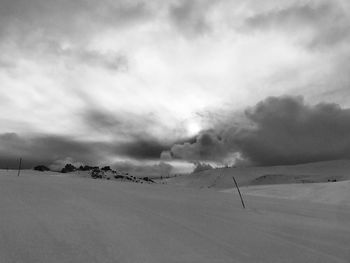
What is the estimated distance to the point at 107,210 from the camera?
5.19 m

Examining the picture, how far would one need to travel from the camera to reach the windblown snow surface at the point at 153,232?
323 cm

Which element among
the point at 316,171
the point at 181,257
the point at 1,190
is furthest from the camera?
the point at 316,171

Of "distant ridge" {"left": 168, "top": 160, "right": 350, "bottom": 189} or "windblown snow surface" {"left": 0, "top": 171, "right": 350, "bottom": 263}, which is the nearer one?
"windblown snow surface" {"left": 0, "top": 171, "right": 350, "bottom": 263}

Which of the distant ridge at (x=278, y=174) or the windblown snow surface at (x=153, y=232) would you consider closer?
the windblown snow surface at (x=153, y=232)

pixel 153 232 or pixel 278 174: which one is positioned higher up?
pixel 278 174

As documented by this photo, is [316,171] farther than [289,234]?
Yes

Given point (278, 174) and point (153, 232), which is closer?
point (153, 232)

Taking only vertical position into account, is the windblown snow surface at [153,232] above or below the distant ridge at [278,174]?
below

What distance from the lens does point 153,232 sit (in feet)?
13.5

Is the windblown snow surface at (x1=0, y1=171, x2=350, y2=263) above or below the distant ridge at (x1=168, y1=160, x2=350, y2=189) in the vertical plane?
below

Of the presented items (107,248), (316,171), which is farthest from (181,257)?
(316,171)

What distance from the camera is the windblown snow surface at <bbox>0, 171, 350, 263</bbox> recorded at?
3.23 m

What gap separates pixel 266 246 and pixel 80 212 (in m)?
2.56

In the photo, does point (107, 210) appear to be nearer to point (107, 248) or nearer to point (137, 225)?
point (137, 225)
